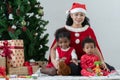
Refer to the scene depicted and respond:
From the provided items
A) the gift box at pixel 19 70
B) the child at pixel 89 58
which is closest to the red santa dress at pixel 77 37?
the child at pixel 89 58

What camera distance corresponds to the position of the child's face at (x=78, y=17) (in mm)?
2248

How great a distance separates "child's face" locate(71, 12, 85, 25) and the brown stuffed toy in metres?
0.33

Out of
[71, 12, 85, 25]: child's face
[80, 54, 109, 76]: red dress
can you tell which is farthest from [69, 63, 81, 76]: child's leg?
[71, 12, 85, 25]: child's face

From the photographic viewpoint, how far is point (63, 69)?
205cm

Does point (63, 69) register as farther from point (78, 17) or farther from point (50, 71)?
point (78, 17)

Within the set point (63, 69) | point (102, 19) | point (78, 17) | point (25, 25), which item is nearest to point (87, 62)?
point (63, 69)

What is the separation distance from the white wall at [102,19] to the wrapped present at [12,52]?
0.97m

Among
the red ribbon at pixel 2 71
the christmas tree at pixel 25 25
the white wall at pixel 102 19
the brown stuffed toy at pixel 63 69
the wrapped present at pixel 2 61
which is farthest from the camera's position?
the white wall at pixel 102 19

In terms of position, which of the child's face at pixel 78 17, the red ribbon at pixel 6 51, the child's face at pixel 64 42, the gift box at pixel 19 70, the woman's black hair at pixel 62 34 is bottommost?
the gift box at pixel 19 70

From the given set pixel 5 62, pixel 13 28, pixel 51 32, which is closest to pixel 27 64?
pixel 5 62

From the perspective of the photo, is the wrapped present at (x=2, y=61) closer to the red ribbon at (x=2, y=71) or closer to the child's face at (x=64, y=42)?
the red ribbon at (x=2, y=71)

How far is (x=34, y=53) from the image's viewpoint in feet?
8.66

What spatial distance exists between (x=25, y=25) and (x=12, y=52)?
307 mm

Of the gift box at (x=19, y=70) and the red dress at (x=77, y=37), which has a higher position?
the red dress at (x=77, y=37)
